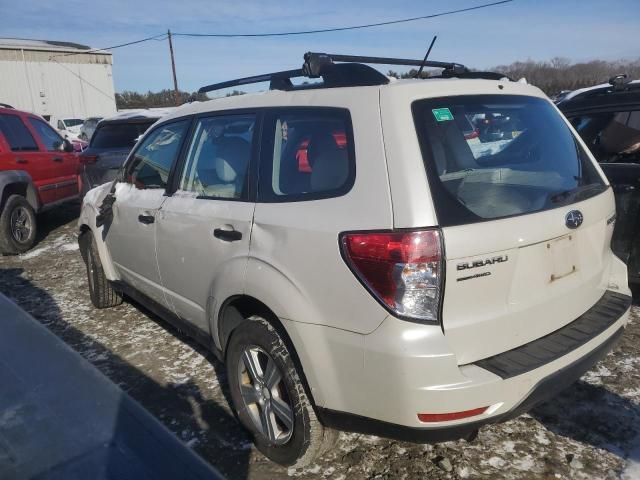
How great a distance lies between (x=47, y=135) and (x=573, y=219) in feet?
26.7

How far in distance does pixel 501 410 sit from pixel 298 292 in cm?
92

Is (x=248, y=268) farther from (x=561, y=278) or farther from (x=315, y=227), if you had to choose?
(x=561, y=278)

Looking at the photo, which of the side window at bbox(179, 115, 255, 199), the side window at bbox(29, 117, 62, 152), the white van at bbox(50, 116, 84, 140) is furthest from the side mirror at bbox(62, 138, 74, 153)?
the white van at bbox(50, 116, 84, 140)

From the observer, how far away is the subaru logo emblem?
2217 millimetres

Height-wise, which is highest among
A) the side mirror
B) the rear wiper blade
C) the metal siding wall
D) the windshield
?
the metal siding wall

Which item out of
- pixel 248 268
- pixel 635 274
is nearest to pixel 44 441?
pixel 248 268

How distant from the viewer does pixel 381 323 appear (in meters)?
1.91

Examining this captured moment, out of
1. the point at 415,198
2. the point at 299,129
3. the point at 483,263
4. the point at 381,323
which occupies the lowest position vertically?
the point at 381,323

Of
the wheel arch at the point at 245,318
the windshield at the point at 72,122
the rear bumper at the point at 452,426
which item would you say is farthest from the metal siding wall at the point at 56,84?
the rear bumper at the point at 452,426

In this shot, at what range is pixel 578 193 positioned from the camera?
93.6 inches

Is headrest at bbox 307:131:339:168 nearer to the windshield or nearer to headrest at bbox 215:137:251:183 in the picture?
headrest at bbox 215:137:251:183

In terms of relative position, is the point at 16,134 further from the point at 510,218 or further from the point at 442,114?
the point at 510,218

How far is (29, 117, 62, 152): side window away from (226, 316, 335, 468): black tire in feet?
22.2

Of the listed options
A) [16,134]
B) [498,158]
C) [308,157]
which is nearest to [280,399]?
[308,157]
